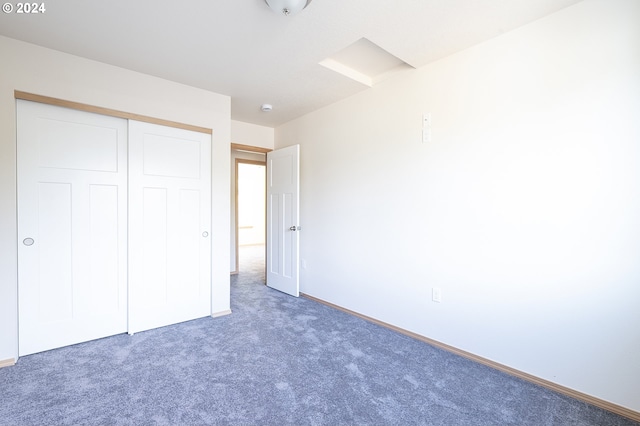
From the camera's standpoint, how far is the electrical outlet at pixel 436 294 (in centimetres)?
247

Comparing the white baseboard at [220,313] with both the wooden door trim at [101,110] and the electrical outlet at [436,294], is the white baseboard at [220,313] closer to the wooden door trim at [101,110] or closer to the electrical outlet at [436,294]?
the wooden door trim at [101,110]

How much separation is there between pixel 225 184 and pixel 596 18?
10.9 feet

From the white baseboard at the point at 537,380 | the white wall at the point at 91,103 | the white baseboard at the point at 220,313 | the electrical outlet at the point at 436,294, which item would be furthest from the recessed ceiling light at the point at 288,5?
the white baseboard at the point at 220,313

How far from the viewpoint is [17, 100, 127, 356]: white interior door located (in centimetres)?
225

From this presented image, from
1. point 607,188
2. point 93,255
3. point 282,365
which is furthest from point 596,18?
point 93,255

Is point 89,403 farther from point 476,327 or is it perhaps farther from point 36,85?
point 476,327

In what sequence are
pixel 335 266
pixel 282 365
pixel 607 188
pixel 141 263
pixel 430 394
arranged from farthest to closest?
1. pixel 335 266
2. pixel 141 263
3. pixel 282 365
4. pixel 430 394
5. pixel 607 188

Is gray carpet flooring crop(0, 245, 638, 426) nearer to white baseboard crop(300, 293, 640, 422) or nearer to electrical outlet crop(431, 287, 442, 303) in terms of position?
white baseboard crop(300, 293, 640, 422)

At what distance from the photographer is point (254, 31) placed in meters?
2.07

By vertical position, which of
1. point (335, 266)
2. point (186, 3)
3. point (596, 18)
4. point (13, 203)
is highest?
point (186, 3)

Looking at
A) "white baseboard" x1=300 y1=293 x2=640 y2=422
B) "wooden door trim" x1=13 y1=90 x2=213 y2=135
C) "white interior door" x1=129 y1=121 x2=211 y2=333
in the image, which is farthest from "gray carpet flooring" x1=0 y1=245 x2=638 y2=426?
"wooden door trim" x1=13 y1=90 x2=213 y2=135

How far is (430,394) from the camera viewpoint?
1.83 m

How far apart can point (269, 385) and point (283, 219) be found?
2402 mm

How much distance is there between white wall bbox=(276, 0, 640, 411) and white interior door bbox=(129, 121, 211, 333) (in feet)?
6.04
